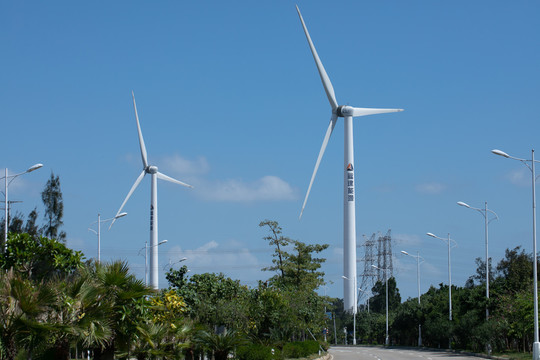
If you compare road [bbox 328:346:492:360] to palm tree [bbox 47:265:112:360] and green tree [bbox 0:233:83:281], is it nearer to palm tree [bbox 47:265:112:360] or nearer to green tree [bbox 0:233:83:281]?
green tree [bbox 0:233:83:281]

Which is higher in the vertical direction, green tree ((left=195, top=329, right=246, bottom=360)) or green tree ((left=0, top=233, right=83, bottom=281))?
green tree ((left=0, top=233, right=83, bottom=281))

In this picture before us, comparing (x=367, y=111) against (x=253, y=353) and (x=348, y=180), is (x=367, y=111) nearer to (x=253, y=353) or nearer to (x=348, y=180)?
(x=348, y=180)

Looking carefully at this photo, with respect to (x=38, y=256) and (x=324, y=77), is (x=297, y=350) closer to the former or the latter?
(x=38, y=256)

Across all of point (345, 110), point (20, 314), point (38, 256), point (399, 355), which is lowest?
point (399, 355)

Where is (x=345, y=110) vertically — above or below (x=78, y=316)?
above

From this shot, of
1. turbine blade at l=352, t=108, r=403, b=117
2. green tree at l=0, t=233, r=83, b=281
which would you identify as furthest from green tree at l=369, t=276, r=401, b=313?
green tree at l=0, t=233, r=83, b=281

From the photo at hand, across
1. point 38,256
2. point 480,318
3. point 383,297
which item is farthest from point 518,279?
point 383,297

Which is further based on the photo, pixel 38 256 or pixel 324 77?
pixel 324 77

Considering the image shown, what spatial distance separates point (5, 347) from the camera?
19.8 metres

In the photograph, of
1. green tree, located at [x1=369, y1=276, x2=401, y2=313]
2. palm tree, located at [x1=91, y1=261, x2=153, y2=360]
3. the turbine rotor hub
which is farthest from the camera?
green tree, located at [x1=369, y1=276, x2=401, y2=313]

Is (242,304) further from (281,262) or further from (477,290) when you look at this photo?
(281,262)

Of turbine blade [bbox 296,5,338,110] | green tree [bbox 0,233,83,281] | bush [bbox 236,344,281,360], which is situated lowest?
bush [bbox 236,344,281,360]

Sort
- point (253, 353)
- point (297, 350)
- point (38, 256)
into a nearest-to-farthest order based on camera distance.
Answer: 1. point (38, 256)
2. point (253, 353)
3. point (297, 350)

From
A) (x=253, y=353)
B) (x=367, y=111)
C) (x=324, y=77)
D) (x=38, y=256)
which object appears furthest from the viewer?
(x=367, y=111)
